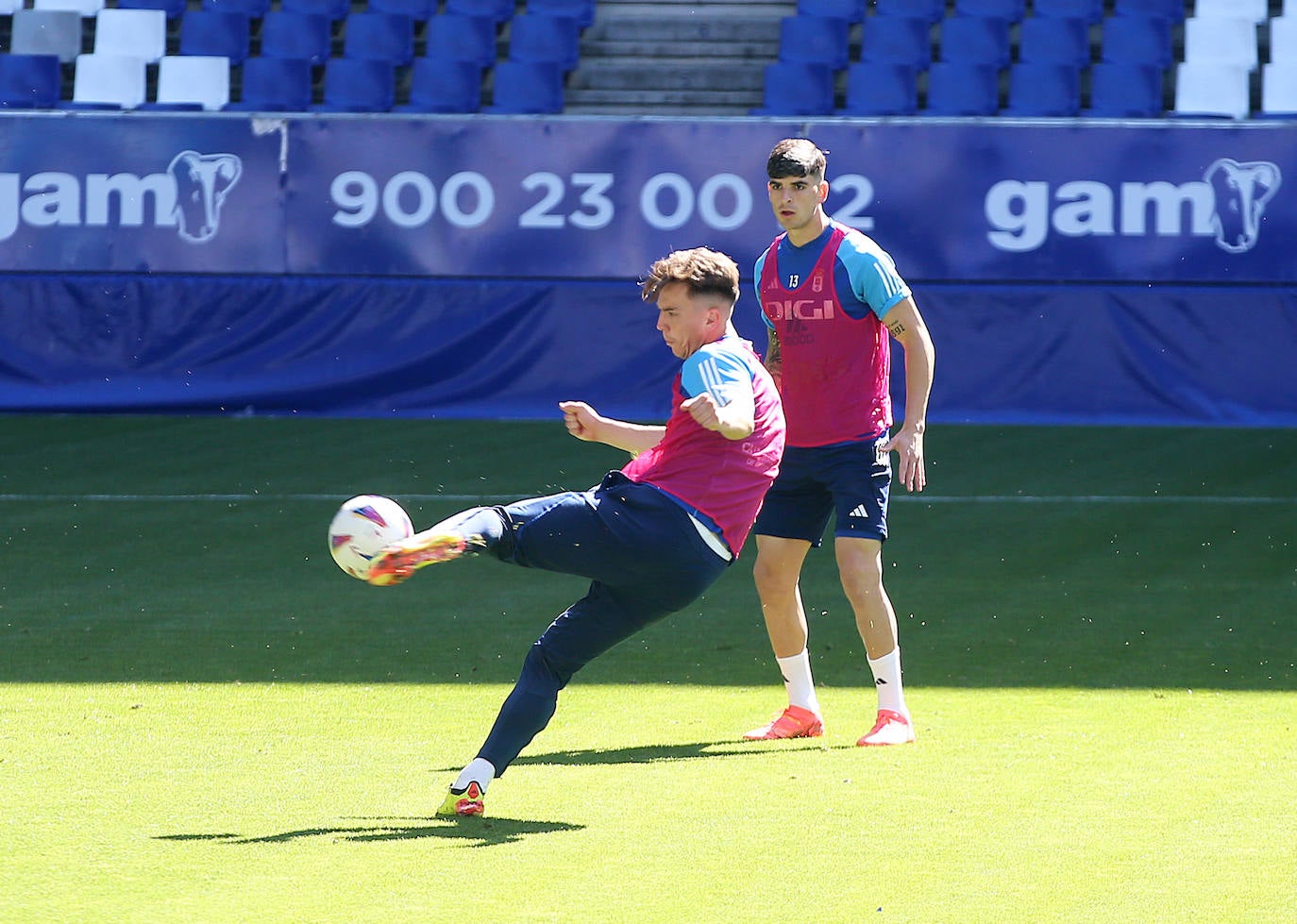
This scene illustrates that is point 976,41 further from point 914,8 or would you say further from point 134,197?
point 134,197

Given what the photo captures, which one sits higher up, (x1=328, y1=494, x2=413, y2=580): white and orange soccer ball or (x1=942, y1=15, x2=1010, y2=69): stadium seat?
(x1=942, y1=15, x2=1010, y2=69): stadium seat

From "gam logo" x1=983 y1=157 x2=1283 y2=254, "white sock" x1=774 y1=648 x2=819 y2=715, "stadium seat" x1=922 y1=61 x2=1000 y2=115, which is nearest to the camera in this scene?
"white sock" x1=774 y1=648 x2=819 y2=715

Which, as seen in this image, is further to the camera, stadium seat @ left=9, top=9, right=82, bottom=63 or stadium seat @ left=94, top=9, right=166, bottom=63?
stadium seat @ left=9, top=9, right=82, bottom=63

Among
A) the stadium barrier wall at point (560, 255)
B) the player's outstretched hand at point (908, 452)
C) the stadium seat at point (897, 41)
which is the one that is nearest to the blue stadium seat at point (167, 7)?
the stadium barrier wall at point (560, 255)

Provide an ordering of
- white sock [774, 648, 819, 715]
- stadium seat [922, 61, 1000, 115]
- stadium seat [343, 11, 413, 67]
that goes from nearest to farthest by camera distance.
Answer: white sock [774, 648, 819, 715], stadium seat [922, 61, 1000, 115], stadium seat [343, 11, 413, 67]

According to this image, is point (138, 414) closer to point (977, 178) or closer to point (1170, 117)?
point (977, 178)

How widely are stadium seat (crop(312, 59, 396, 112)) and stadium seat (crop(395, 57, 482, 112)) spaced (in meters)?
0.20

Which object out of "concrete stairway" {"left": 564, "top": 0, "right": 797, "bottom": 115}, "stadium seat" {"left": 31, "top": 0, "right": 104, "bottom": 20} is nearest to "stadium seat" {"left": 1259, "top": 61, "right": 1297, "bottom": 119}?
"concrete stairway" {"left": 564, "top": 0, "right": 797, "bottom": 115}

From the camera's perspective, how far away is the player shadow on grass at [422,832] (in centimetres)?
489

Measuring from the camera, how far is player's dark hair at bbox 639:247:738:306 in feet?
17.0

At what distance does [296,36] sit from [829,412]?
1136cm

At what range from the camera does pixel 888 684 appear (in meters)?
6.24

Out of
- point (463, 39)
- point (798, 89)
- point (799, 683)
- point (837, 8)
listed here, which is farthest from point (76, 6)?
point (799, 683)

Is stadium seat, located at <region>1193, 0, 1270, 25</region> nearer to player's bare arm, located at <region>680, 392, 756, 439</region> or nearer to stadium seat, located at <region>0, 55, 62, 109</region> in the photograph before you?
stadium seat, located at <region>0, 55, 62, 109</region>
